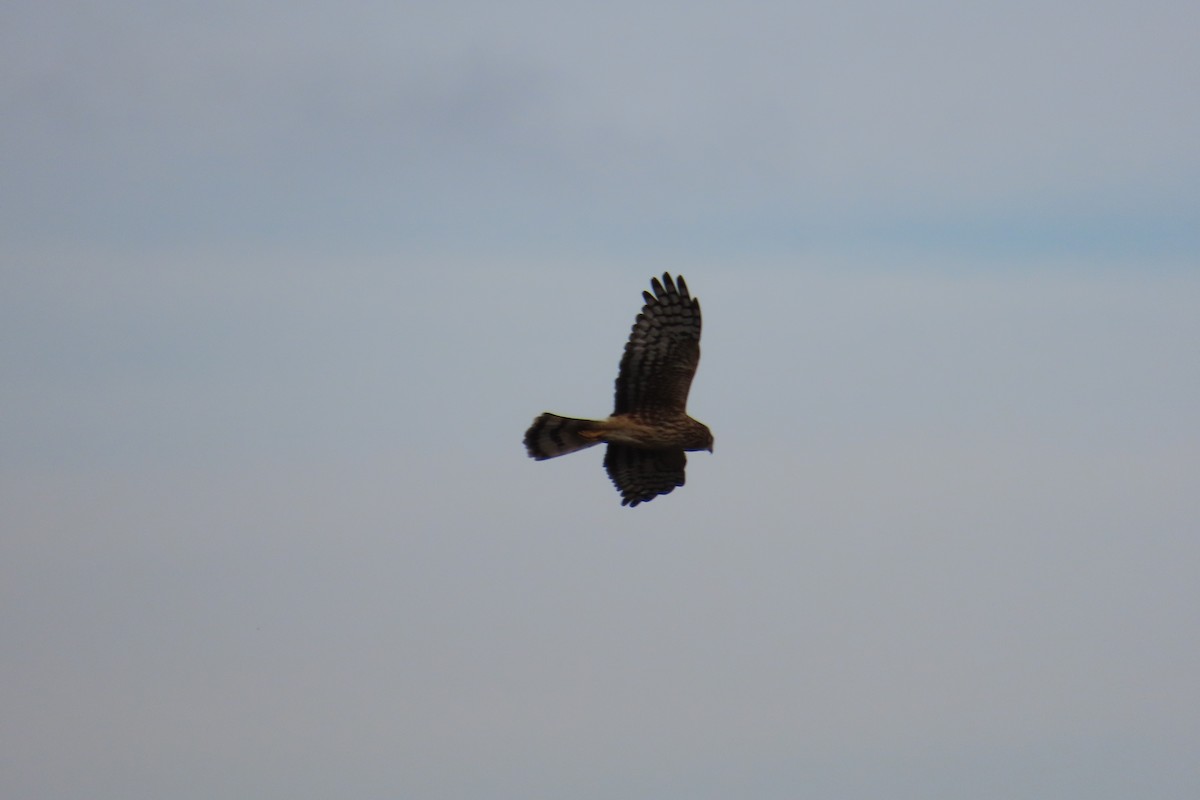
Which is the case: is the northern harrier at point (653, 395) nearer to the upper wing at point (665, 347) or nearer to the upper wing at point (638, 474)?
the upper wing at point (665, 347)

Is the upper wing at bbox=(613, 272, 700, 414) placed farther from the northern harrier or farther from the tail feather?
the tail feather

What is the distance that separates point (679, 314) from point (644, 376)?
84 cm

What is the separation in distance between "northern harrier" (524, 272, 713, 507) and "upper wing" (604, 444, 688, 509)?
30.1 inches

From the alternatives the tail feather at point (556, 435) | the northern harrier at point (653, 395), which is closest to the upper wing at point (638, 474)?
the northern harrier at point (653, 395)

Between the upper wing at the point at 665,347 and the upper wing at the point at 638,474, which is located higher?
the upper wing at the point at 665,347

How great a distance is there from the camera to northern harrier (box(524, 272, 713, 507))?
3203 cm

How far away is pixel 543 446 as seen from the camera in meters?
32.4

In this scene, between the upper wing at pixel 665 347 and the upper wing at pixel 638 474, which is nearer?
the upper wing at pixel 665 347

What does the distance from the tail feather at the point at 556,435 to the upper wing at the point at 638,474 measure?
3.90ft

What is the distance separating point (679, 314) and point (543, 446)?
2.23m

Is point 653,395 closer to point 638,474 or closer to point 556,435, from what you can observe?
point 556,435

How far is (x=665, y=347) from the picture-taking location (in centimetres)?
3209

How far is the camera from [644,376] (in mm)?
32219

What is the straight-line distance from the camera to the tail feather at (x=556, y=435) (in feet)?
106
